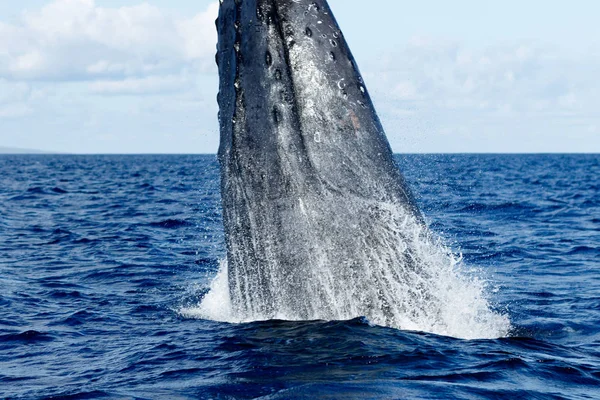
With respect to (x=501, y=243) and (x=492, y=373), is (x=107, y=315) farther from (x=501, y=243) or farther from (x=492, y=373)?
(x=501, y=243)

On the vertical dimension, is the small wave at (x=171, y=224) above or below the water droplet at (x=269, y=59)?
below

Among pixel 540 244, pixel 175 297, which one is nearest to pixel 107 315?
pixel 175 297

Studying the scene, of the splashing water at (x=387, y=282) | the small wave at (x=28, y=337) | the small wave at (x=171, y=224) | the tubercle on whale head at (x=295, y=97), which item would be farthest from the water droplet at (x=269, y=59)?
the small wave at (x=171, y=224)

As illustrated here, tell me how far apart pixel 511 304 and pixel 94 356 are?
5371mm

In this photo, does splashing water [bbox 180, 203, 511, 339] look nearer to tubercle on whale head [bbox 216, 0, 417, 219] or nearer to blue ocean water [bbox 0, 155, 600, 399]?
blue ocean water [bbox 0, 155, 600, 399]

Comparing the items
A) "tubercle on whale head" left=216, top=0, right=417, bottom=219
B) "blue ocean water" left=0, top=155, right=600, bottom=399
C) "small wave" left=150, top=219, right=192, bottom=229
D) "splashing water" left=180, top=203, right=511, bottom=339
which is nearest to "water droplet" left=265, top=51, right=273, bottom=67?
"tubercle on whale head" left=216, top=0, right=417, bottom=219

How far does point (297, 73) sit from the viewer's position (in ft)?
22.7

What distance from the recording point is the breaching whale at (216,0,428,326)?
22.6 ft

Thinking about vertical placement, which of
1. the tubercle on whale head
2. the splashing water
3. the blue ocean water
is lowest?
the blue ocean water

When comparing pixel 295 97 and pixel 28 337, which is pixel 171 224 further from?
pixel 295 97

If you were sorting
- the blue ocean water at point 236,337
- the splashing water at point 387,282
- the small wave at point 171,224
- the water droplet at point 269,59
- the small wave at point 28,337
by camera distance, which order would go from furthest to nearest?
the small wave at point 171,224 → the small wave at point 28,337 → the splashing water at point 387,282 → the water droplet at point 269,59 → the blue ocean water at point 236,337

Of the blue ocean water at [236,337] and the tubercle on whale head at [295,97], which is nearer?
the blue ocean water at [236,337]

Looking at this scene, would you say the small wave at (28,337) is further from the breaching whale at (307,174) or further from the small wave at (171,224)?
the small wave at (171,224)

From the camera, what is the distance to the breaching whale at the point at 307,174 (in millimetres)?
6898
